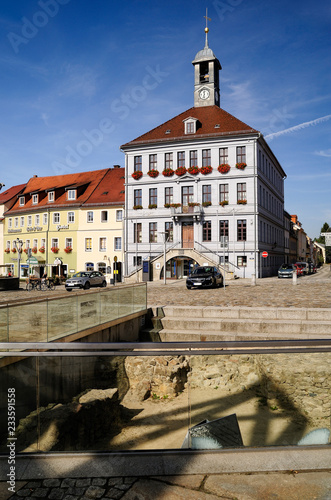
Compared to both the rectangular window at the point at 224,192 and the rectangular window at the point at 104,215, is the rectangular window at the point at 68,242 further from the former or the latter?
the rectangular window at the point at 224,192

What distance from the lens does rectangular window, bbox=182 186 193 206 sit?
45500mm

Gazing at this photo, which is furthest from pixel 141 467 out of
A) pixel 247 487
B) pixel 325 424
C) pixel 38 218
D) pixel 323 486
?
pixel 38 218

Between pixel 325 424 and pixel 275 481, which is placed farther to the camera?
pixel 325 424

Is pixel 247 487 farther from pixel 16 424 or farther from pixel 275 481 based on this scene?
pixel 16 424

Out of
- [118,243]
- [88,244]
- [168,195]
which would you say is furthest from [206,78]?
[88,244]

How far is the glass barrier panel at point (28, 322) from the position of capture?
791 cm

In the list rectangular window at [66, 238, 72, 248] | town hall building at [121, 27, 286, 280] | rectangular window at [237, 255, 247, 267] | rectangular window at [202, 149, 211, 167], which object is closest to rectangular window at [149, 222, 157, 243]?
town hall building at [121, 27, 286, 280]

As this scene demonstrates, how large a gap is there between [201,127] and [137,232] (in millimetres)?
14495

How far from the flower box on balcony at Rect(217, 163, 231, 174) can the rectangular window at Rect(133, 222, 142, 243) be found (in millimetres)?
11317

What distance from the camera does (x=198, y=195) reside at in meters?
45.0

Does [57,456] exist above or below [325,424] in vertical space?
below

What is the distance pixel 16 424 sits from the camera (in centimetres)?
376

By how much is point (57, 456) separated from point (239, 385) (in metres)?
1.81

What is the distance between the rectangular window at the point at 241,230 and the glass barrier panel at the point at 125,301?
97.7 feet
